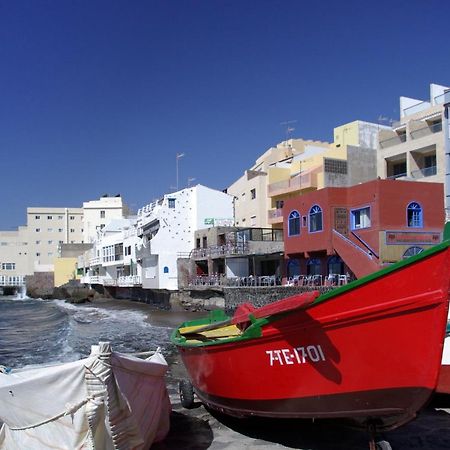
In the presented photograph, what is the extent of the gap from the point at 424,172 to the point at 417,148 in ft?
6.46

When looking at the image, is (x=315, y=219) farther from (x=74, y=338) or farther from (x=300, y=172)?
(x=74, y=338)

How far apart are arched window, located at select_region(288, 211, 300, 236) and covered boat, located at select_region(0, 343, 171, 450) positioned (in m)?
27.0

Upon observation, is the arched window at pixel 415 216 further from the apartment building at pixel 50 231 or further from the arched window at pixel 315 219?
the apartment building at pixel 50 231

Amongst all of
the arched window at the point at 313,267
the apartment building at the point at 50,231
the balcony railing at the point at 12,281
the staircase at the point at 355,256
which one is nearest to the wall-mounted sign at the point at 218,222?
the arched window at the point at 313,267

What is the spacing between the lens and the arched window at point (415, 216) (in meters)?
28.4

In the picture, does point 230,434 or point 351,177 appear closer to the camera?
point 230,434

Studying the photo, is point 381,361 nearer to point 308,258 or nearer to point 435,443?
point 435,443

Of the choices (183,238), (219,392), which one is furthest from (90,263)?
(219,392)

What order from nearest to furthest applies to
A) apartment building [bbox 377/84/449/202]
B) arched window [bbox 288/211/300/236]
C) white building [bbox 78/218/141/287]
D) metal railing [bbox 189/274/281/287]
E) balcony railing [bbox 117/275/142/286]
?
arched window [bbox 288/211/300/236]
apartment building [bbox 377/84/449/202]
metal railing [bbox 189/274/281/287]
balcony railing [bbox 117/275/142/286]
white building [bbox 78/218/141/287]

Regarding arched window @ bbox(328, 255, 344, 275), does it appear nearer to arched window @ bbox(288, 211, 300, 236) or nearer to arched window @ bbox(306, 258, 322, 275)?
arched window @ bbox(306, 258, 322, 275)

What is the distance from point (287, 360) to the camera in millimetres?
6988

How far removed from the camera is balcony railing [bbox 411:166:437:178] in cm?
3438

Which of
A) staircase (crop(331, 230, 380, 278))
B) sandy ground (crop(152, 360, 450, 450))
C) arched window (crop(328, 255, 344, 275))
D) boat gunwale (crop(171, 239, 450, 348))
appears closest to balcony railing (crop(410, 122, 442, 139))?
staircase (crop(331, 230, 380, 278))

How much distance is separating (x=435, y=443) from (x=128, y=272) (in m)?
55.3
